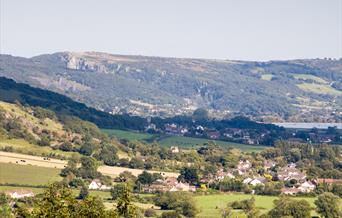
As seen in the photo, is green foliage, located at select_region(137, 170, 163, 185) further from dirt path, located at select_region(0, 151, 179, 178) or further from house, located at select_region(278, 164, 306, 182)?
house, located at select_region(278, 164, 306, 182)

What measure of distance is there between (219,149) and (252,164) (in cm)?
1805

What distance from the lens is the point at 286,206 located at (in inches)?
3039

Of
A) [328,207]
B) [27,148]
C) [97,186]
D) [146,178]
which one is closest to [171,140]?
[27,148]

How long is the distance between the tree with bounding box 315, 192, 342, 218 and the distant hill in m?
87.8

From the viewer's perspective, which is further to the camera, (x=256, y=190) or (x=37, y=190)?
(x=256, y=190)

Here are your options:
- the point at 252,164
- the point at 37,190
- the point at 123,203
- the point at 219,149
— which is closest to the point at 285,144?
the point at 219,149

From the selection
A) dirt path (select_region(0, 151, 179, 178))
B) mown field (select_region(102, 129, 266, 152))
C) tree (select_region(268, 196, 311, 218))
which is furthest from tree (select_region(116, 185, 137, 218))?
mown field (select_region(102, 129, 266, 152))

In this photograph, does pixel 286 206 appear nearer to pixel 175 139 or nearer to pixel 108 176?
pixel 108 176

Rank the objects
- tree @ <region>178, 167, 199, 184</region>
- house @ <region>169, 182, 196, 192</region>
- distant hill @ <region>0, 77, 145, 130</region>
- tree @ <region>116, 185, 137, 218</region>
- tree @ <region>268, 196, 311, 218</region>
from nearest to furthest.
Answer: tree @ <region>116, 185, 137, 218</region>, tree @ <region>268, 196, 311, 218</region>, house @ <region>169, 182, 196, 192</region>, tree @ <region>178, 167, 199, 184</region>, distant hill @ <region>0, 77, 145, 130</region>

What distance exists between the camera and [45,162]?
114375mm

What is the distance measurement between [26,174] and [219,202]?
91.9ft

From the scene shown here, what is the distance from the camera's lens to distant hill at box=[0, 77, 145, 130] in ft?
561

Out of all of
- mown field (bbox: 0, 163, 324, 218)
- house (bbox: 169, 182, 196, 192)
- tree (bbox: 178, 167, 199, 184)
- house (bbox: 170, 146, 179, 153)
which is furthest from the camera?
house (bbox: 170, 146, 179, 153)

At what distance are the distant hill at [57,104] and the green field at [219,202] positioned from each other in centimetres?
7362
